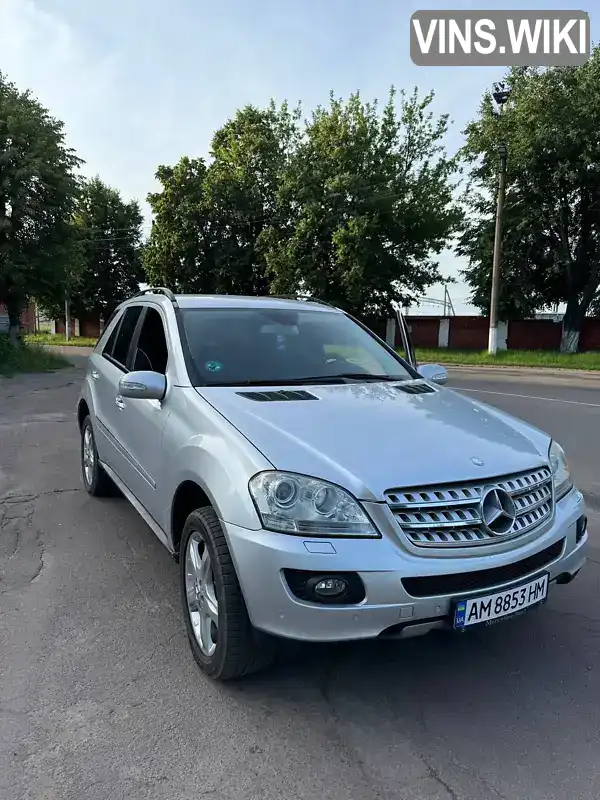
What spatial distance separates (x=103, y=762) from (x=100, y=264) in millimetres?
49273

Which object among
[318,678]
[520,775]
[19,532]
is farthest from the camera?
[19,532]

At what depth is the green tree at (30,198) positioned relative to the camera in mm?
19281

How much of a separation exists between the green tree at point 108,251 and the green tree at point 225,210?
1232cm

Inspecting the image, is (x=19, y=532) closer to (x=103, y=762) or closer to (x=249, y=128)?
(x=103, y=762)

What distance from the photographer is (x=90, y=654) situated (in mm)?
2887

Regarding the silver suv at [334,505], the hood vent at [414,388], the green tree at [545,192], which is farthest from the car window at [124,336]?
the green tree at [545,192]

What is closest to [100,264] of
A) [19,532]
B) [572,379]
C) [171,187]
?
[171,187]

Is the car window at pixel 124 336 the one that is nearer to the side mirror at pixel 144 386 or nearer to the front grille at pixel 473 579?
the side mirror at pixel 144 386

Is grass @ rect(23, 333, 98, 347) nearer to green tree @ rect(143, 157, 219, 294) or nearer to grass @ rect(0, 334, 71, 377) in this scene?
green tree @ rect(143, 157, 219, 294)

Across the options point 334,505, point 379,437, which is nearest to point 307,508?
point 334,505

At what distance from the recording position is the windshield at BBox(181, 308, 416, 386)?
3516 millimetres

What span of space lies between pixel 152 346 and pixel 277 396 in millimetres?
1193

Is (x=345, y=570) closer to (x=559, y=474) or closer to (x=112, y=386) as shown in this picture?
(x=559, y=474)

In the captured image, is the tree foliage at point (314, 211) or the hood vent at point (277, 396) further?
the tree foliage at point (314, 211)
